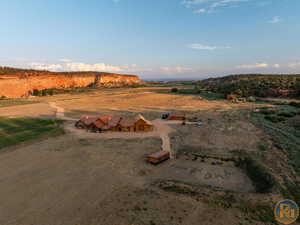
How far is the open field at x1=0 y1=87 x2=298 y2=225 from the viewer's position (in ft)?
29.6

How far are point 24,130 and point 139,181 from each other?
2059cm

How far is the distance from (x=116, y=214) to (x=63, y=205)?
11.1ft

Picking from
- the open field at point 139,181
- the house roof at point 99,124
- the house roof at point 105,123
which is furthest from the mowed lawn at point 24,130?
the house roof at point 105,123

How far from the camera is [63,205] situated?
32.3 feet

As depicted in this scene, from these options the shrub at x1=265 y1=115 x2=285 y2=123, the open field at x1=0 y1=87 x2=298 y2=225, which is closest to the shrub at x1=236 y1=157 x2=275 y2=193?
the open field at x1=0 y1=87 x2=298 y2=225

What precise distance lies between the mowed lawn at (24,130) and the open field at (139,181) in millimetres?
1949

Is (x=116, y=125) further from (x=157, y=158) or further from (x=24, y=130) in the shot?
(x=24, y=130)

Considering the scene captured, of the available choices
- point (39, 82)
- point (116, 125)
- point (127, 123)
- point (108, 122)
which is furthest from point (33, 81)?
point (127, 123)

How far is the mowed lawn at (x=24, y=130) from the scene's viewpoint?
20.4 meters

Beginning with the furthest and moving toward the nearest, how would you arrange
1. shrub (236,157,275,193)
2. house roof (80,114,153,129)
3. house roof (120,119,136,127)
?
house roof (80,114,153,129)
house roof (120,119,136,127)
shrub (236,157,275,193)

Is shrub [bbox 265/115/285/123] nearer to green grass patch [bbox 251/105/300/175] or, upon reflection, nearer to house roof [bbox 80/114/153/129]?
green grass patch [bbox 251/105/300/175]

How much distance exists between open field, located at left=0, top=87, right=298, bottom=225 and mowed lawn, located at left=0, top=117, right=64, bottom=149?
1949mm

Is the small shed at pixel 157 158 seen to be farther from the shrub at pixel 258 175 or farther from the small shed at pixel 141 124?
the small shed at pixel 141 124

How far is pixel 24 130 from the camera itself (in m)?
23.6
